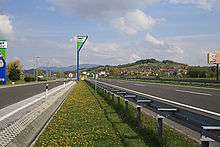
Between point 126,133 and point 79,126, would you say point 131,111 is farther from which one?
point 126,133

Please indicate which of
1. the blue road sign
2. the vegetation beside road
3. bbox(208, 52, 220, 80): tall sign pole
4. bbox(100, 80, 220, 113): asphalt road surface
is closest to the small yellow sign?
bbox(208, 52, 220, 80): tall sign pole

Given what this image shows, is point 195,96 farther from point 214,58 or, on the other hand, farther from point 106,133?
point 214,58

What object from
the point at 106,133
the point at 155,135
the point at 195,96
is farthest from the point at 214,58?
the point at 155,135

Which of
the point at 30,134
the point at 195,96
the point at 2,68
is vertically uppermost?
the point at 2,68

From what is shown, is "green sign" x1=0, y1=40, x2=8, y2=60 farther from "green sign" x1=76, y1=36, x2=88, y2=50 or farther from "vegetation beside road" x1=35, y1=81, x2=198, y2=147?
"vegetation beside road" x1=35, y1=81, x2=198, y2=147

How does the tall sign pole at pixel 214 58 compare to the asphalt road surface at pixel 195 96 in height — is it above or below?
above

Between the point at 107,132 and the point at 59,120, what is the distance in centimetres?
388

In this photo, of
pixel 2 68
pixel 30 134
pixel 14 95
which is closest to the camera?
pixel 30 134

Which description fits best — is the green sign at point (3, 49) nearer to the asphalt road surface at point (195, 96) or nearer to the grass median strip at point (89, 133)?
the asphalt road surface at point (195, 96)

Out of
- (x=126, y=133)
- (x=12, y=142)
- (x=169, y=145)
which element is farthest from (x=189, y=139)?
(x=12, y=142)

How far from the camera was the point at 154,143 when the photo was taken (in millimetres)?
9477

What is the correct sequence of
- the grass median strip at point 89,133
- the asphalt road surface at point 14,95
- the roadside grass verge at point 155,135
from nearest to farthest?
the roadside grass verge at point 155,135, the grass median strip at point 89,133, the asphalt road surface at point 14,95

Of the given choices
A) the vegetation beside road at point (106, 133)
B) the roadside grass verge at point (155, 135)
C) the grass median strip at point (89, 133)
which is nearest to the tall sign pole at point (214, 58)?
the vegetation beside road at point (106, 133)

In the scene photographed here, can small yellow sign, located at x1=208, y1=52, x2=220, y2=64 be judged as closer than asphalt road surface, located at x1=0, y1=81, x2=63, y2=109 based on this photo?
No
